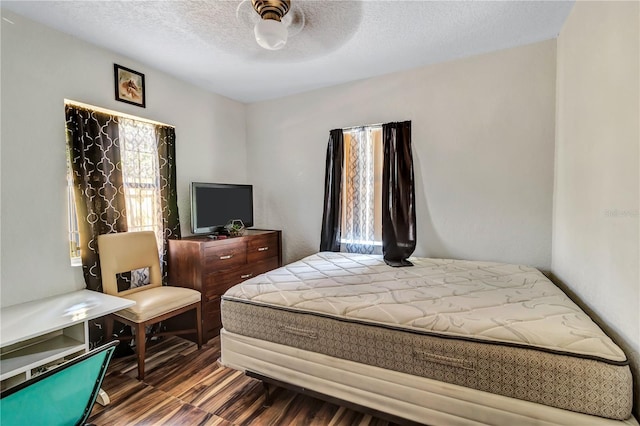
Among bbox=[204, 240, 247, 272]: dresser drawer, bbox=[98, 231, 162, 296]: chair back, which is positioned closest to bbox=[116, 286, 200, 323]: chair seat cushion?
bbox=[98, 231, 162, 296]: chair back

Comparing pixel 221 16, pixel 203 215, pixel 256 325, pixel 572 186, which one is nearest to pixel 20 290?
pixel 203 215

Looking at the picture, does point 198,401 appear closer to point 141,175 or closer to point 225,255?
point 225,255

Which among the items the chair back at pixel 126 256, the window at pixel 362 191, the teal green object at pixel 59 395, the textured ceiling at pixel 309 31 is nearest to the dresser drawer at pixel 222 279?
the chair back at pixel 126 256

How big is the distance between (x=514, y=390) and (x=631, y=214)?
910 mm

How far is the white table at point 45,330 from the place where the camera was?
1.58 m

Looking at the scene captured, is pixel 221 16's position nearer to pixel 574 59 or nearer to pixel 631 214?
pixel 574 59

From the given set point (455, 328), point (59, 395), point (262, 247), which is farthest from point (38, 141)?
point (455, 328)

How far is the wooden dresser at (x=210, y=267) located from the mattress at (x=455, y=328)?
32.7 inches

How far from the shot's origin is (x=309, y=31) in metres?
2.20

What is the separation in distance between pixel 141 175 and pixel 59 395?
2.22 metres

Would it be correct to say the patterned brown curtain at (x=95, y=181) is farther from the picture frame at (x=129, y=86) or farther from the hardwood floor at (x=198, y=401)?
the hardwood floor at (x=198, y=401)

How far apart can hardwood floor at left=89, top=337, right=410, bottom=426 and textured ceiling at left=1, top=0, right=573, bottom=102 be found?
8.51ft

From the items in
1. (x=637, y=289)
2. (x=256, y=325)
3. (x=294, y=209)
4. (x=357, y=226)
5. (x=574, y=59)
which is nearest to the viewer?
(x=637, y=289)

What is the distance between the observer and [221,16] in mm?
2004
